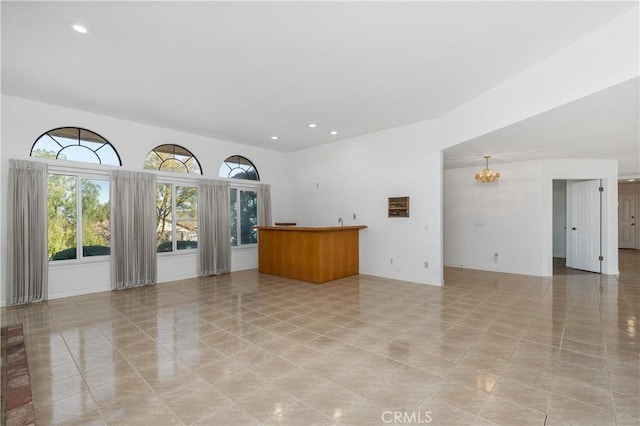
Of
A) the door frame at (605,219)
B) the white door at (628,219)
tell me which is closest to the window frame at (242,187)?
the door frame at (605,219)

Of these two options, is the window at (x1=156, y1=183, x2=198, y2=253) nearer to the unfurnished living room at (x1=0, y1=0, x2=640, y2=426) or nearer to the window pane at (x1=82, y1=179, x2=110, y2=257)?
the unfurnished living room at (x1=0, y1=0, x2=640, y2=426)

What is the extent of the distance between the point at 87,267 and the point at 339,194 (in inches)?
206

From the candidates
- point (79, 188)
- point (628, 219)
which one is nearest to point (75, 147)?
point (79, 188)

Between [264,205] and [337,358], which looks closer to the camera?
[337,358]

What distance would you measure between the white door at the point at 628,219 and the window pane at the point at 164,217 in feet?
49.3

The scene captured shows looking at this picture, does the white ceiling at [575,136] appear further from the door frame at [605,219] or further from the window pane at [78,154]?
the window pane at [78,154]

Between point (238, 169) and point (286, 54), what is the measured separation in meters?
4.71

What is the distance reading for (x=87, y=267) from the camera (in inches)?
211

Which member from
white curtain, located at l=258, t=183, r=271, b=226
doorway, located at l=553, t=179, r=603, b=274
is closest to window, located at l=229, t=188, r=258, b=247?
white curtain, located at l=258, t=183, r=271, b=226

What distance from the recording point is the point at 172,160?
258 inches

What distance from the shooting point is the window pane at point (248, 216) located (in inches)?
307

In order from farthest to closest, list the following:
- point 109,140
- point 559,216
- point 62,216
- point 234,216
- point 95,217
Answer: point 559,216 < point 234,216 < point 109,140 < point 95,217 < point 62,216

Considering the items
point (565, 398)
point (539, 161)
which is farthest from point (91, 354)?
point (539, 161)

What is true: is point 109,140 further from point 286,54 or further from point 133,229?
point 286,54
